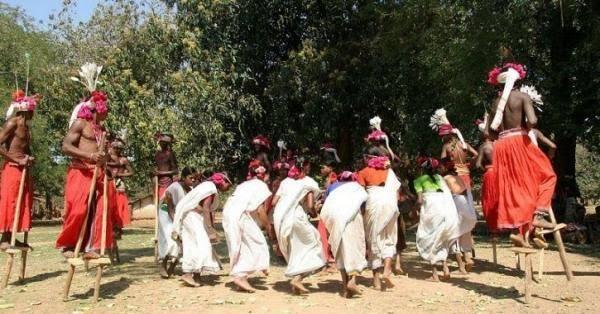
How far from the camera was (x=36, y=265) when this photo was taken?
10.9 metres

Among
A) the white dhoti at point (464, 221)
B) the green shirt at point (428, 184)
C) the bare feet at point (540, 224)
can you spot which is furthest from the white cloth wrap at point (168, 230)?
the bare feet at point (540, 224)

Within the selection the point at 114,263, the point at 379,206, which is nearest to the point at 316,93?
the point at 114,263

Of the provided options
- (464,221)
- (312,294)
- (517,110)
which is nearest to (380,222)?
(312,294)

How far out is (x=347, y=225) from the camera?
7488 millimetres

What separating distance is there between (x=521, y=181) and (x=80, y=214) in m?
5.48

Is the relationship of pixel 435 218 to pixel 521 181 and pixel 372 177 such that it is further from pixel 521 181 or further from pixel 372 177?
pixel 521 181

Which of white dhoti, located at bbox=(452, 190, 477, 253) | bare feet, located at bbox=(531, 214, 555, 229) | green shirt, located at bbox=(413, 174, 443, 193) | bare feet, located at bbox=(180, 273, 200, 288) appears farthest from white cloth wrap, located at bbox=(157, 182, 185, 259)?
bare feet, located at bbox=(531, 214, 555, 229)

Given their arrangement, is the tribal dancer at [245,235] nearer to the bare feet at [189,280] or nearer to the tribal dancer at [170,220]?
the bare feet at [189,280]

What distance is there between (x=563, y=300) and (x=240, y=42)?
13.1 metres

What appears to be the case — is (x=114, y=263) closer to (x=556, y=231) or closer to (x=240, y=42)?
(x=556, y=231)

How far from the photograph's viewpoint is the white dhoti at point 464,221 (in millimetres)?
9008

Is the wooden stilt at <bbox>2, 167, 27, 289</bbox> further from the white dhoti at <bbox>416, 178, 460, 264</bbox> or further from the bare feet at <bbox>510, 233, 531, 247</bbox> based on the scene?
the bare feet at <bbox>510, 233, 531, 247</bbox>

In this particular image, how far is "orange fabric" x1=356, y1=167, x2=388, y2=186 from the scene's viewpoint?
805 cm

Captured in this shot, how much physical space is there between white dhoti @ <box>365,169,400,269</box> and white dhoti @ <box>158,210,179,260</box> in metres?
2.93
